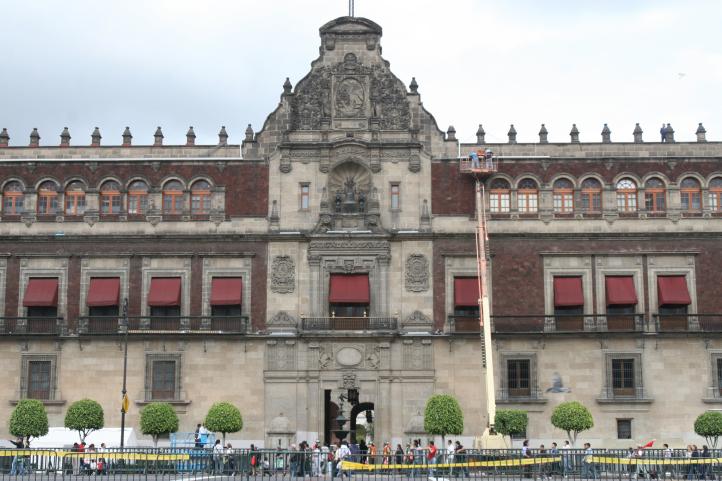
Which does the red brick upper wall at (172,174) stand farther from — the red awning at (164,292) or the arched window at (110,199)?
the red awning at (164,292)

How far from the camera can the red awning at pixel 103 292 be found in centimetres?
5856

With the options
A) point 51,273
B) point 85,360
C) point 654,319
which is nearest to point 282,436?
point 85,360

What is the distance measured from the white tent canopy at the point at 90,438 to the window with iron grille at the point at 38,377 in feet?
9.25

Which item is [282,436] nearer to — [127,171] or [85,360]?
[85,360]

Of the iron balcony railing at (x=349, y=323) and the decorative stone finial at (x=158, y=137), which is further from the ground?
the decorative stone finial at (x=158, y=137)

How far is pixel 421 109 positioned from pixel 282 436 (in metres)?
18.5

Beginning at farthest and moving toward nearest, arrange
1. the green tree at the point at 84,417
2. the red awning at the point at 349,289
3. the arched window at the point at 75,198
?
the arched window at the point at 75,198 < the red awning at the point at 349,289 < the green tree at the point at 84,417

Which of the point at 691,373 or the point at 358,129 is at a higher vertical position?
the point at 358,129

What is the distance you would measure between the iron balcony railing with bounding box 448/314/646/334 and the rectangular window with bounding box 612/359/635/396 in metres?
1.67

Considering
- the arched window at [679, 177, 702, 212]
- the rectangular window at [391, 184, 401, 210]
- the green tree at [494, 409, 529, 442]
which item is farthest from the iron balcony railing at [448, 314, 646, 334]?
the arched window at [679, 177, 702, 212]

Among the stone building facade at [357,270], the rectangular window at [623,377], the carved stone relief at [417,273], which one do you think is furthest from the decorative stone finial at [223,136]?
the rectangular window at [623,377]

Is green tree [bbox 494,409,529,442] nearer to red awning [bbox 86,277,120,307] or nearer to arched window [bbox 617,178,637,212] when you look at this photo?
arched window [bbox 617,178,637,212]

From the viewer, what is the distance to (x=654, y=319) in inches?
2290

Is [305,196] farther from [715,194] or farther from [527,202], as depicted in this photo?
[715,194]
